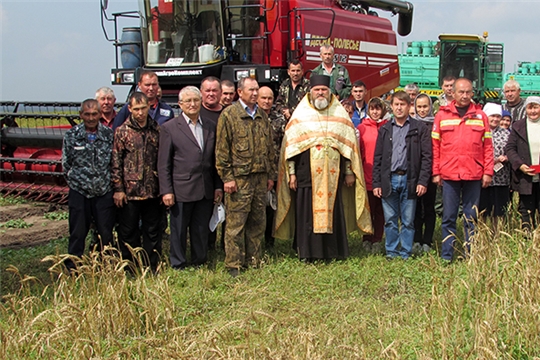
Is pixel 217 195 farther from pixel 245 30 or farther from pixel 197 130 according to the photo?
pixel 245 30

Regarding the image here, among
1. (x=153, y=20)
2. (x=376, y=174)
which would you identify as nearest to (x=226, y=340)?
(x=376, y=174)

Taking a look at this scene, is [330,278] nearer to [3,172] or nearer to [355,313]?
[355,313]

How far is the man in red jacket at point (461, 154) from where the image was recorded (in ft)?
19.9

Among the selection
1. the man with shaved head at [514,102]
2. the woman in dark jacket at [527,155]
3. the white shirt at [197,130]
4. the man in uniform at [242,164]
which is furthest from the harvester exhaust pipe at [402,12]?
the white shirt at [197,130]

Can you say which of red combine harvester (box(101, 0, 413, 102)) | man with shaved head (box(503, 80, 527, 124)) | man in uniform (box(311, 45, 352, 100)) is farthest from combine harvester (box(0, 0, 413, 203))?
man with shaved head (box(503, 80, 527, 124))

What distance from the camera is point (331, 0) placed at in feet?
40.7

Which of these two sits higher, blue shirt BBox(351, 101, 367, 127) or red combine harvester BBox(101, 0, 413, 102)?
red combine harvester BBox(101, 0, 413, 102)

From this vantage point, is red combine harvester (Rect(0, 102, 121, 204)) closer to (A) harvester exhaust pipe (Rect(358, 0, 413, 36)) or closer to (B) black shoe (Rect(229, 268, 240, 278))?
(B) black shoe (Rect(229, 268, 240, 278))

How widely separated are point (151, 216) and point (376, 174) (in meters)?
2.28

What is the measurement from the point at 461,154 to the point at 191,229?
2.70 metres

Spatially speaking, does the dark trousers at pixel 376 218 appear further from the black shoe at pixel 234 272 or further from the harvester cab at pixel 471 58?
the harvester cab at pixel 471 58

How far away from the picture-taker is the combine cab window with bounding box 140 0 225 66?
10094 millimetres

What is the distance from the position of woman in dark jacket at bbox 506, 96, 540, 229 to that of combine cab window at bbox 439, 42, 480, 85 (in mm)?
17763

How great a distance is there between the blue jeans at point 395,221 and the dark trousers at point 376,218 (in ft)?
1.57
